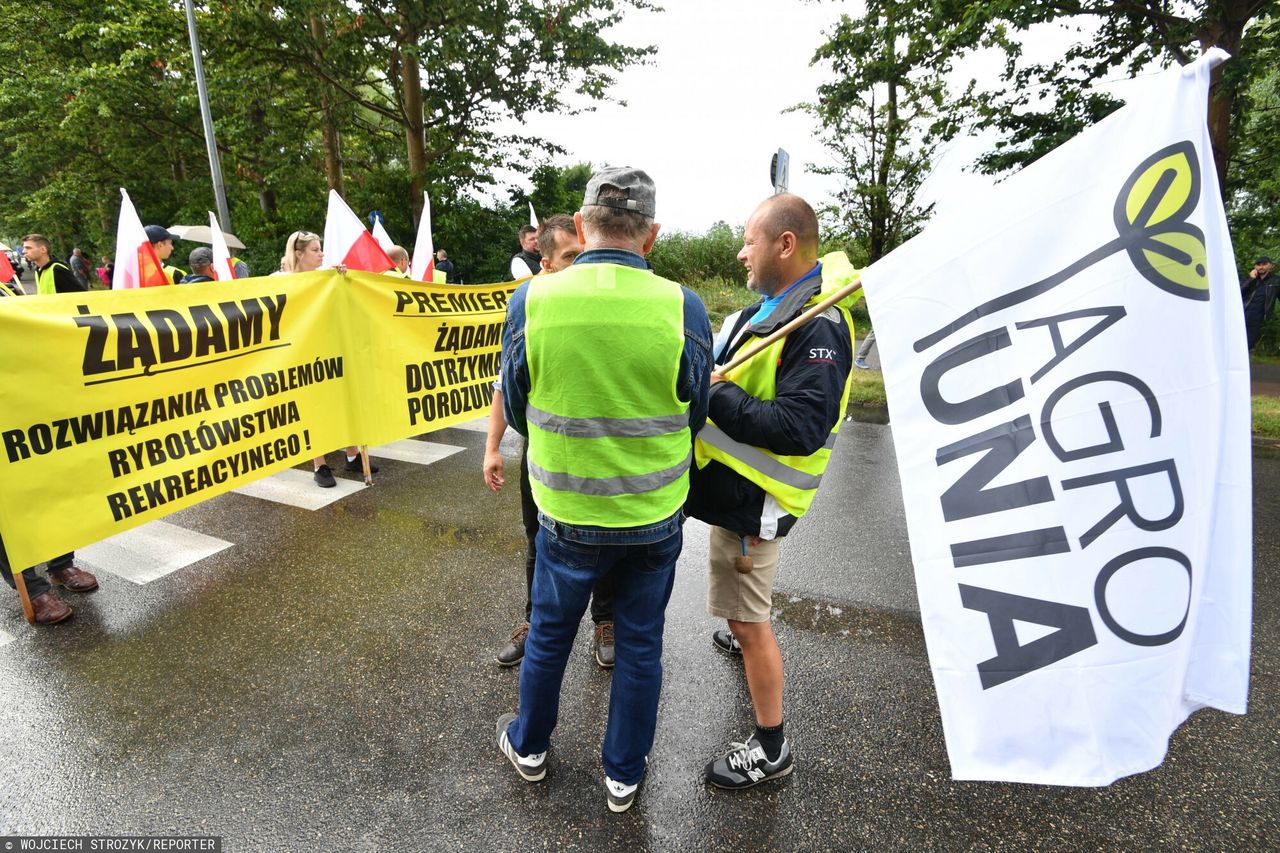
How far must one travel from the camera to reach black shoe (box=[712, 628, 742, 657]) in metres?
3.13

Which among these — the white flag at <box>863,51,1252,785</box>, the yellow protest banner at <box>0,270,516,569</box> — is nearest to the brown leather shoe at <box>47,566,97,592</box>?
the yellow protest banner at <box>0,270,516,569</box>

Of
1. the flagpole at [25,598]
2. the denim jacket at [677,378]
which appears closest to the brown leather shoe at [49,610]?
the flagpole at [25,598]

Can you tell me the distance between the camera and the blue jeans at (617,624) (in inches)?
78.4

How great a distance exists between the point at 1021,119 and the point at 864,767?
10.9 meters

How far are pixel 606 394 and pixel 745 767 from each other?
4.97 feet

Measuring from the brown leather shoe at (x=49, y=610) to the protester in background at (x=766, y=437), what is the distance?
347 cm

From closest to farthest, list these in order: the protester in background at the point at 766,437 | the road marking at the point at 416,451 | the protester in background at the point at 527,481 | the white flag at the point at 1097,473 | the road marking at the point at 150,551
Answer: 1. the white flag at the point at 1097,473
2. the protester in background at the point at 766,437
3. the protester in background at the point at 527,481
4. the road marking at the point at 150,551
5. the road marking at the point at 416,451

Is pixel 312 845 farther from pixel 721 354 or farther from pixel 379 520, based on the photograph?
pixel 379 520

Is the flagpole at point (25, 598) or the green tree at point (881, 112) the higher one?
the green tree at point (881, 112)

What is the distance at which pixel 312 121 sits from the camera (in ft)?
49.6

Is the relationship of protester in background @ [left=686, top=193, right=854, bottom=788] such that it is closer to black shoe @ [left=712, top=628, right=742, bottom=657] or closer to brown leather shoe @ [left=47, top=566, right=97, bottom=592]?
black shoe @ [left=712, top=628, right=742, bottom=657]

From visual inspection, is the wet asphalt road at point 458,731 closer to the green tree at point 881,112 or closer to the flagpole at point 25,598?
the flagpole at point 25,598

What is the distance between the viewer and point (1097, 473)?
1.50m

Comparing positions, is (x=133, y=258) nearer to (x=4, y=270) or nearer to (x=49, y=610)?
(x=4, y=270)
